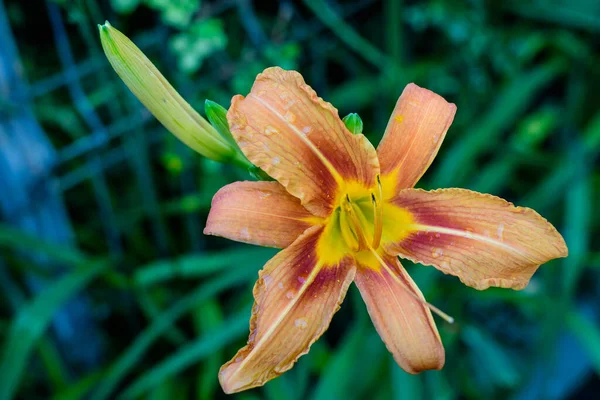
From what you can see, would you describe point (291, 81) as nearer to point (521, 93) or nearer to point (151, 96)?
point (151, 96)

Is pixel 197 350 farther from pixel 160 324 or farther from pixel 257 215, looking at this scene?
pixel 257 215

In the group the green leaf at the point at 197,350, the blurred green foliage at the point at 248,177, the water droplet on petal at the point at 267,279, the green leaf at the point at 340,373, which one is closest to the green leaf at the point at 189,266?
the blurred green foliage at the point at 248,177

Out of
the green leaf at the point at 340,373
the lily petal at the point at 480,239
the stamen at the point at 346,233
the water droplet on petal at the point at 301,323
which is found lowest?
the green leaf at the point at 340,373

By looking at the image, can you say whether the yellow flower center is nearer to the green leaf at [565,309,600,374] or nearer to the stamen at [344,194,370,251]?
the stamen at [344,194,370,251]

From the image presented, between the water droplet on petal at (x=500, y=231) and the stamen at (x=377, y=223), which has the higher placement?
the stamen at (x=377, y=223)

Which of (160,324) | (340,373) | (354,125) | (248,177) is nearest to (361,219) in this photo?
(354,125)

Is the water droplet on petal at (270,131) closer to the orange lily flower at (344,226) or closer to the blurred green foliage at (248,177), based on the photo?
the orange lily flower at (344,226)

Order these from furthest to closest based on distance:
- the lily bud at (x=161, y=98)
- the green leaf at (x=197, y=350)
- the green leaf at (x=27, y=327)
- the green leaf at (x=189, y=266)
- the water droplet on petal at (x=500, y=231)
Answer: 1. the green leaf at (x=189, y=266)
2. the green leaf at (x=197, y=350)
3. the green leaf at (x=27, y=327)
4. the water droplet on petal at (x=500, y=231)
5. the lily bud at (x=161, y=98)
